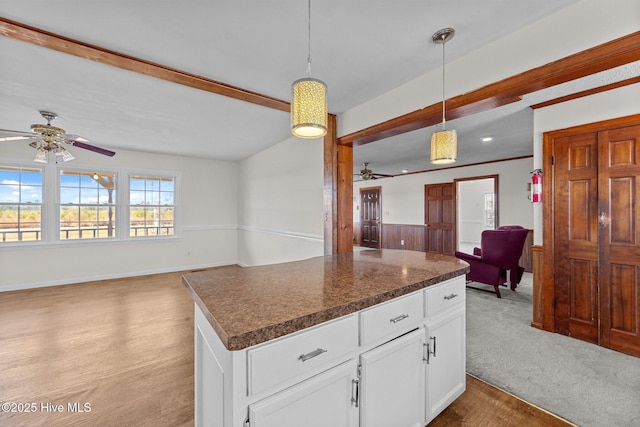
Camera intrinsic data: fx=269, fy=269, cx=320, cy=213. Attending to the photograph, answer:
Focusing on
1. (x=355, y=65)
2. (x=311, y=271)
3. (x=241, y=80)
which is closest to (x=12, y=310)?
(x=241, y=80)

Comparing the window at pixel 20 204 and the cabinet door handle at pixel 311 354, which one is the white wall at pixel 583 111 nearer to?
the cabinet door handle at pixel 311 354

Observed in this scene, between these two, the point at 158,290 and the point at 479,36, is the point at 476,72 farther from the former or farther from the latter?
the point at 158,290

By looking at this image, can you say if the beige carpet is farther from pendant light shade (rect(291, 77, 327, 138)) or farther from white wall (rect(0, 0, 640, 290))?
pendant light shade (rect(291, 77, 327, 138))

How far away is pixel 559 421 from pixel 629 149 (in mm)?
2236

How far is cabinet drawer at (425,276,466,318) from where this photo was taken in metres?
1.52

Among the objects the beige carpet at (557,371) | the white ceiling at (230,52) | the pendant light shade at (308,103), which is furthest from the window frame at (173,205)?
the beige carpet at (557,371)

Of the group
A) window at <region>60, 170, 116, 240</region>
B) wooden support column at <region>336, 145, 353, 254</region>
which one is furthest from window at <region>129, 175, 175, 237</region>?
wooden support column at <region>336, 145, 353, 254</region>

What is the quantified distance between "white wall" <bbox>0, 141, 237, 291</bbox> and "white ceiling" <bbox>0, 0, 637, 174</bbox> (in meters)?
1.71

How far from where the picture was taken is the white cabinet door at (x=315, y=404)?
92 centimetres

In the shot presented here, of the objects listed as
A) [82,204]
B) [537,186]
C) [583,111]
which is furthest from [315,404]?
[82,204]

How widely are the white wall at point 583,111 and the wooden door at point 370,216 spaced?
584 cm

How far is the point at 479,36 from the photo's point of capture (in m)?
1.92

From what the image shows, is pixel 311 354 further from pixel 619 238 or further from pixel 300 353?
pixel 619 238

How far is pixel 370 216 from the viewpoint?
9008 mm
